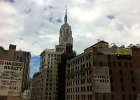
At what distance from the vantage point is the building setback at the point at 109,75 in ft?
331

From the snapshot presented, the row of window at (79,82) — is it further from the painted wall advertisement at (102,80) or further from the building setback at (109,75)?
the painted wall advertisement at (102,80)

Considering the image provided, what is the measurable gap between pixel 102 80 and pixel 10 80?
52386 mm

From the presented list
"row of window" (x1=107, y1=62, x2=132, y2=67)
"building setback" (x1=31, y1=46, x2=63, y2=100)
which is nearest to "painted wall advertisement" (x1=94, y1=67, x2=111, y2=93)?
"row of window" (x1=107, y1=62, x2=132, y2=67)

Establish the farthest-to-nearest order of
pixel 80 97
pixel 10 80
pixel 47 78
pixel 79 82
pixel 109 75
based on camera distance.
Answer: pixel 47 78, pixel 79 82, pixel 80 97, pixel 109 75, pixel 10 80

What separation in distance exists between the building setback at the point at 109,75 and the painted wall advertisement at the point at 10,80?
1848 inches

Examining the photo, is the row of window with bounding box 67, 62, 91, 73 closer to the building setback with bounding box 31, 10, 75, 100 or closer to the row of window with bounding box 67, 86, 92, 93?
the row of window with bounding box 67, 86, 92, 93

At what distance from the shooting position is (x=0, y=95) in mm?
57688

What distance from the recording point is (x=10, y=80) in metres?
58.2

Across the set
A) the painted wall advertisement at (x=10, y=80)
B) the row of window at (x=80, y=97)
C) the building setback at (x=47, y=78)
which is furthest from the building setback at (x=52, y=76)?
the painted wall advertisement at (x=10, y=80)

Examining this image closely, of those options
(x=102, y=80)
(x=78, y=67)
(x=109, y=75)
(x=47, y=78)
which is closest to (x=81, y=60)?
(x=78, y=67)

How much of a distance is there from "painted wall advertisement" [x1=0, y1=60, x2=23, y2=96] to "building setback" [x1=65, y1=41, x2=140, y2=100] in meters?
46.9

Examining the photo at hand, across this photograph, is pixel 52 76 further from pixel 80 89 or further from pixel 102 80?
pixel 102 80

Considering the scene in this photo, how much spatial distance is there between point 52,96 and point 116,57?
67265 millimetres

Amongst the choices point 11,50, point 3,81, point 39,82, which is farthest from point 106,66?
point 39,82
